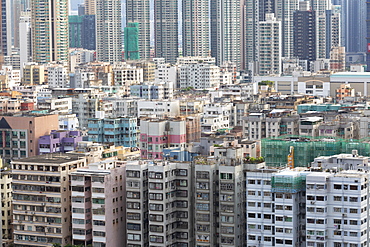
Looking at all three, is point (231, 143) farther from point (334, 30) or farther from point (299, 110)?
point (334, 30)

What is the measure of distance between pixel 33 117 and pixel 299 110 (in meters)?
19.6

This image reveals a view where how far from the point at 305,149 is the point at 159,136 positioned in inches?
411

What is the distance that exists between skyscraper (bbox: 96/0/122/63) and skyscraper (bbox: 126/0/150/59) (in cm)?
232

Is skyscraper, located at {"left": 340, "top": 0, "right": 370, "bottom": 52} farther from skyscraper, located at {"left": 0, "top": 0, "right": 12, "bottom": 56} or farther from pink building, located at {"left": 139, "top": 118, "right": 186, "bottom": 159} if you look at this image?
pink building, located at {"left": 139, "top": 118, "right": 186, "bottom": 159}

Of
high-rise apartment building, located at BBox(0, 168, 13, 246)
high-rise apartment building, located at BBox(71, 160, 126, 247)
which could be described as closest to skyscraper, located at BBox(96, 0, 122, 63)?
high-rise apartment building, located at BBox(0, 168, 13, 246)

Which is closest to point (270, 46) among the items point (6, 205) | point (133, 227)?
point (6, 205)

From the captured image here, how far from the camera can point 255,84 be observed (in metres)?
85.9

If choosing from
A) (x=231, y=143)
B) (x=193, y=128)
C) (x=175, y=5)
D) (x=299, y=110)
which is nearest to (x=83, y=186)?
(x=231, y=143)

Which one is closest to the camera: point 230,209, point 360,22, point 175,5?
point 230,209

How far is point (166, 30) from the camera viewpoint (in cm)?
14288

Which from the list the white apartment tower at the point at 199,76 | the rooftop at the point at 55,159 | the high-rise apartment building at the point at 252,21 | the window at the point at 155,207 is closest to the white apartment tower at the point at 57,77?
the white apartment tower at the point at 199,76

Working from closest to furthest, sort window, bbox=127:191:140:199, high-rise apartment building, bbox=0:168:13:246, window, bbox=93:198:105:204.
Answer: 1. window, bbox=93:198:105:204
2. window, bbox=127:191:140:199
3. high-rise apartment building, bbox=0:168:13:246

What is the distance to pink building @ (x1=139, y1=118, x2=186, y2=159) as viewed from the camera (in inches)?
2034

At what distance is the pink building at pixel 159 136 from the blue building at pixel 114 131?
4.14 m
